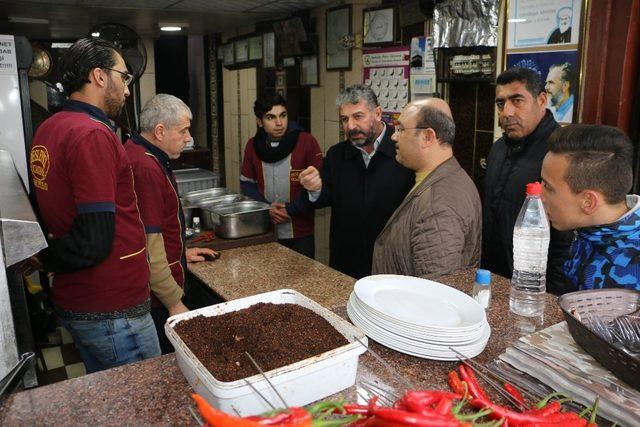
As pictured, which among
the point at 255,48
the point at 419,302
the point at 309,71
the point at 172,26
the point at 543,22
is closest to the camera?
the point at 419,302

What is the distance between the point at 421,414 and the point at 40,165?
1.73 meters

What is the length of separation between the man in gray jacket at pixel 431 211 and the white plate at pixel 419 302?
0.39m

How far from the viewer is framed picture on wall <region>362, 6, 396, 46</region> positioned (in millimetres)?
4070

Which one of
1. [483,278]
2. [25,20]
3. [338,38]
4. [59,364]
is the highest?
[25,20]

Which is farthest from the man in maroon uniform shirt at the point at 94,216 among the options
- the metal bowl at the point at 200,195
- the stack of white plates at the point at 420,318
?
the metal bowl at the point at 200,195

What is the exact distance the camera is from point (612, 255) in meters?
1.54

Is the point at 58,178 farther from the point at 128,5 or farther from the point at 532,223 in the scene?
the point at 128,5

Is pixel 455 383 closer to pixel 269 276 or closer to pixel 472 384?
pixel 472 384

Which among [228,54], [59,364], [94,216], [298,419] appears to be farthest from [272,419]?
[228,54]

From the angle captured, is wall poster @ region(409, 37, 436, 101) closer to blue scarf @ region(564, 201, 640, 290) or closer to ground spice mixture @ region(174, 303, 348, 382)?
blue scarf @ region(564, 201, 640, 290)

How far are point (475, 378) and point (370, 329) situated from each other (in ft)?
0.99

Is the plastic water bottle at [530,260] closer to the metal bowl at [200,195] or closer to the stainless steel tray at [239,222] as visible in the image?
the stainless steel tray at [239,222]

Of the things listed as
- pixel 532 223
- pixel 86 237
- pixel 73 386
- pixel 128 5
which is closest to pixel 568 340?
pixel 532 223

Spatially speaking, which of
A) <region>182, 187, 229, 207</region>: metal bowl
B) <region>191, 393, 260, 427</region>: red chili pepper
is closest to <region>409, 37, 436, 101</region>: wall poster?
<region>182, 187, 229, 207</region>: metal bowl
